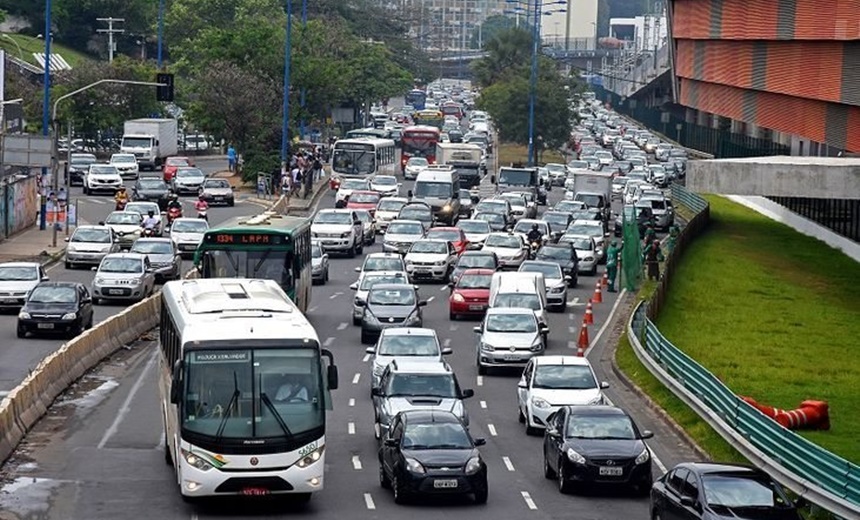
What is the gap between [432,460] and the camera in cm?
2739

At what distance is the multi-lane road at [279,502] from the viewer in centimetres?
2692

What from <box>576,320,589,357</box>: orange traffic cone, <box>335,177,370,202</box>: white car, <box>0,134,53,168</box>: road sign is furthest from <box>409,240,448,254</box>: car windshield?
<box>335,177,370,202</box>: white car

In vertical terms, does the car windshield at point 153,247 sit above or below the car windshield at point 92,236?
above

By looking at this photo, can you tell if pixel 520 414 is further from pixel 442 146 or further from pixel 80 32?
pixel 80 32

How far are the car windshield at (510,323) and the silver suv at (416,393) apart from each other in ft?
29.5

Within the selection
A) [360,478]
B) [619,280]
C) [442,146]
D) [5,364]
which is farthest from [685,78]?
[360,478]

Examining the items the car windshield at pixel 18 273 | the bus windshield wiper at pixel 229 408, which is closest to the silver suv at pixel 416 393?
the bus windshield wiper at pixel 229 408

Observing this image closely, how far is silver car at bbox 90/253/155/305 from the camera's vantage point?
5275 cm

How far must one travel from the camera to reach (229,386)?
25719mm

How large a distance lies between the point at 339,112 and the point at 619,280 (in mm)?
85834

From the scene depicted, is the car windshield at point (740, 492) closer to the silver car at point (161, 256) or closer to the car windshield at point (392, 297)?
the car windshield at point (392, 297)

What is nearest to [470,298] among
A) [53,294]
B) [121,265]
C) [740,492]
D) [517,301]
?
[517,301]

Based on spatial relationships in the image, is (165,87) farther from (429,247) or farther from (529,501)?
(529,501)

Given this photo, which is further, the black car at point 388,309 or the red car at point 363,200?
the red car at point 363,200
